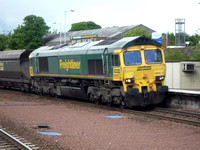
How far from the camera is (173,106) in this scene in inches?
712

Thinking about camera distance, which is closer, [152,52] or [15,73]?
[152,52]

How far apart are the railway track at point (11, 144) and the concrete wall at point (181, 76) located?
1294 cm

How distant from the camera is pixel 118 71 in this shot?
16047 millimetres

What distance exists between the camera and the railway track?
959 cm

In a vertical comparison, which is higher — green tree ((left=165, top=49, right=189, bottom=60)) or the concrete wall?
green tree ((left=165, top=49, right=189, bottom=60))

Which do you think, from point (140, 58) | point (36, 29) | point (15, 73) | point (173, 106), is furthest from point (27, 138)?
point (36, 29)

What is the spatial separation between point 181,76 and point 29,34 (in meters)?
57.3

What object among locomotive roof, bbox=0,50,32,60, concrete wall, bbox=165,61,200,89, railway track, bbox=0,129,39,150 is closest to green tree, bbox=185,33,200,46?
concrete wall, bbox=165,61,200,89

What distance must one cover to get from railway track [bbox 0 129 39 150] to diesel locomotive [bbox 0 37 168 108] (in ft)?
22.0

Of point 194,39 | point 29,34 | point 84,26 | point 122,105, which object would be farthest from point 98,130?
point 84,26

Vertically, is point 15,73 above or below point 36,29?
below

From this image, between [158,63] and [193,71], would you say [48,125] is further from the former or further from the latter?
[193,71]

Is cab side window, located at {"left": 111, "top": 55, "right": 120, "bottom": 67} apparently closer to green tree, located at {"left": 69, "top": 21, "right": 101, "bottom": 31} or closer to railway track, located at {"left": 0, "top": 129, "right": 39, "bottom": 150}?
railway track, located at {"left": 0, "top": 129, "right": 39, "bottom": 150}

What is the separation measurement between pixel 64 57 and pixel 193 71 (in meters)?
8.33
